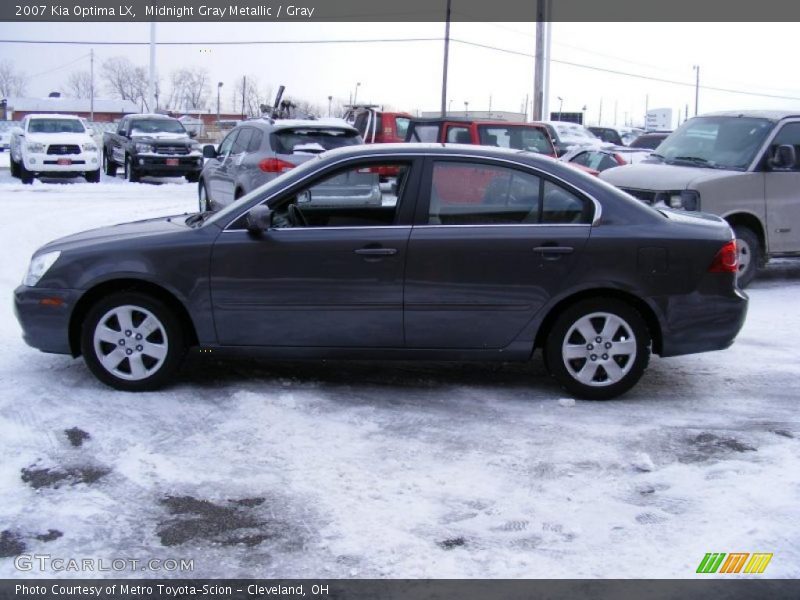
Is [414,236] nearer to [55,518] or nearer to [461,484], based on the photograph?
[461,484]

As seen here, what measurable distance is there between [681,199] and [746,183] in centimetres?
85

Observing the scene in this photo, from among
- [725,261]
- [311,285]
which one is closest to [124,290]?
[311,285]

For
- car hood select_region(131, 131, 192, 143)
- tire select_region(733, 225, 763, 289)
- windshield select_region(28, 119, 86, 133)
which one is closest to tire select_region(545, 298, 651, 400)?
tire select_region(733, 225, 763, 289)

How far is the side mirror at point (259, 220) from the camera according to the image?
596cm

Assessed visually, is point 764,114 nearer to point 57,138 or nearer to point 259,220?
point 259,220

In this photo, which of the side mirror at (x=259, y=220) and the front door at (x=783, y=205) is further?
the front door at (x=783, y=205)

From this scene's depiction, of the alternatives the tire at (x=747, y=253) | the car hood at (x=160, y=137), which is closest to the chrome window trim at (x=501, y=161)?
the tire at (x=747, y=253)

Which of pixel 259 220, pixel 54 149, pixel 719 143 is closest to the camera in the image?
pixel 259 220

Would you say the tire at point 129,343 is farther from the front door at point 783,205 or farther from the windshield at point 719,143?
the front door at point 783,205

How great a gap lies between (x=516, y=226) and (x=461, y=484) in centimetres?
197

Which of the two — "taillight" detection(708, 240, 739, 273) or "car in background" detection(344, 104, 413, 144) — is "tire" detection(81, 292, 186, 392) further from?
"car in background" detection(344, 104, 413, 144)

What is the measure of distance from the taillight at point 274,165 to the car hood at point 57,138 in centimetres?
1348

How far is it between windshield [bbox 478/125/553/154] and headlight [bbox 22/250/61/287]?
871 centimetres

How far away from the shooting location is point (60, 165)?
76.4 ft
